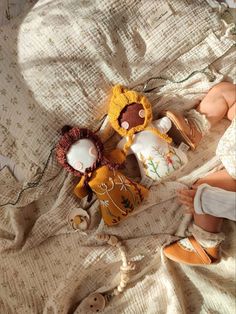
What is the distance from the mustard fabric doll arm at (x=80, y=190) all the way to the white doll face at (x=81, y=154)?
0.07 m

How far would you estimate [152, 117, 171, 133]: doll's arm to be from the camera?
1.26 m

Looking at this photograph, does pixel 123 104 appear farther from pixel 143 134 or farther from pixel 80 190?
pixel 80 190

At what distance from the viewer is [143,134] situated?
4.13 feet

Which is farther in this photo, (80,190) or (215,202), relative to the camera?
(80,190)

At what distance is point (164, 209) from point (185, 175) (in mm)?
123

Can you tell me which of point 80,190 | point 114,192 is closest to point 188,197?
point 114,192

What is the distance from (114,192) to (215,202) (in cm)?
→ 28

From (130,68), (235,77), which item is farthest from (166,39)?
(235,77)

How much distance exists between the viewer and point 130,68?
1.29 m

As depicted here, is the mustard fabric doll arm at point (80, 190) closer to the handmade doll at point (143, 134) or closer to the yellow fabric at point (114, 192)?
the yellow fabric at point (114, 192)

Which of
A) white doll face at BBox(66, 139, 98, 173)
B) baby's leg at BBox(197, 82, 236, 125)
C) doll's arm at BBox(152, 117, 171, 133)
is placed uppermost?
white doll face at BBox(66, 139, 98, 173)

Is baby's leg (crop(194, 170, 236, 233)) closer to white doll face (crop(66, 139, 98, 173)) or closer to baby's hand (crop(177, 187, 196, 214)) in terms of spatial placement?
baby's hand (crop(177, 187, 196, 214))

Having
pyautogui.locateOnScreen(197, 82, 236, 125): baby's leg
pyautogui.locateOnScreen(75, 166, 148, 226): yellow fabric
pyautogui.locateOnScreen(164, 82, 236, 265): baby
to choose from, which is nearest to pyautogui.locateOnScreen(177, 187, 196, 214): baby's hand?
pyautogui.locateOnScreen(164, 82, 236, 265): baby

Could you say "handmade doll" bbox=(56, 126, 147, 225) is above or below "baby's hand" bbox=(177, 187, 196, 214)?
above
